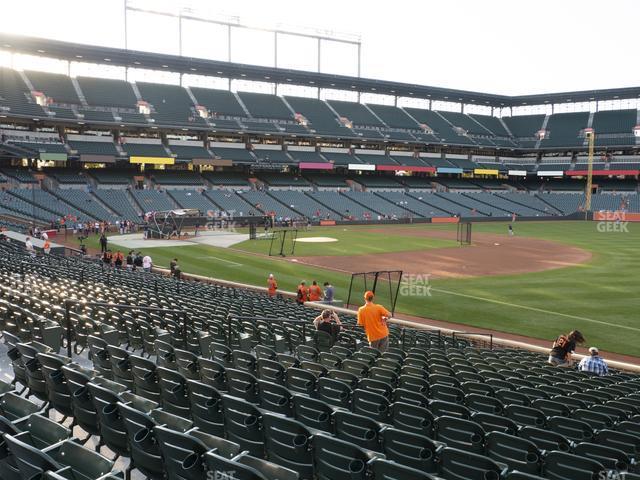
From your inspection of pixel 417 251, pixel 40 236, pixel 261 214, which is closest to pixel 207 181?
pixel 261 214

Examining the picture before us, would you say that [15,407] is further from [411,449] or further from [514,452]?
[514,452]

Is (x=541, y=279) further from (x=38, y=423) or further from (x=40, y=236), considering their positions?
(x=40, y=236)

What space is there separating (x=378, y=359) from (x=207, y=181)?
72288 mm

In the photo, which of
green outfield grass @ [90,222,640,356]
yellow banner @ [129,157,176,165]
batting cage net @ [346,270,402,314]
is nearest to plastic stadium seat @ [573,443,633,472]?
green outfield grass @ [90,222,640,356]

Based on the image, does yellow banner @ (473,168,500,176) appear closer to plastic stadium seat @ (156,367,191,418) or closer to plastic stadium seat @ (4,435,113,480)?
plastic stadium seat @ (156,367,191,418)

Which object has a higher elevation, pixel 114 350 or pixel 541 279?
pixel 114 350

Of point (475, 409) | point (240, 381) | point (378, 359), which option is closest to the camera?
point (240, 381)

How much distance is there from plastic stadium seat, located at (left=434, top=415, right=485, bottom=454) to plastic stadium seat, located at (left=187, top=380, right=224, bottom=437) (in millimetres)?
2558

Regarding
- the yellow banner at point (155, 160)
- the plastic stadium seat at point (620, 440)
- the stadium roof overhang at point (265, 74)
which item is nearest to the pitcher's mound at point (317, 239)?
the yellow banner at point (155, 160)

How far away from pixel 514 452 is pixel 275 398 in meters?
2.98

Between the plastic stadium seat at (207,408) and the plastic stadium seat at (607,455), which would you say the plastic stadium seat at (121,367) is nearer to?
the plastic stadium seat at (207,408)

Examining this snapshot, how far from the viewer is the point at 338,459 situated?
509 cm

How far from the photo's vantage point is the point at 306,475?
18.3ft

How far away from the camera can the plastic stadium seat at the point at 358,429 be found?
6.00 metres
